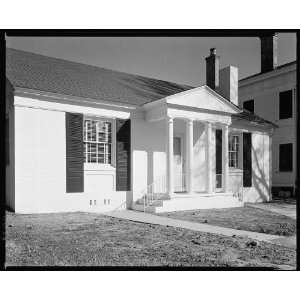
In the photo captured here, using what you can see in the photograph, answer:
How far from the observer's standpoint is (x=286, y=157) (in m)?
20.2

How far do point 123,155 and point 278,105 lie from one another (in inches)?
471

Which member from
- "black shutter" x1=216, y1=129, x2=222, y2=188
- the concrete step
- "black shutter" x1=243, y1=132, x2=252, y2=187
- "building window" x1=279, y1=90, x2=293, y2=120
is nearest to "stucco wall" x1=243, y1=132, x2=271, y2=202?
"black shutter" x1=243, y1=132, x2=252, y2=187

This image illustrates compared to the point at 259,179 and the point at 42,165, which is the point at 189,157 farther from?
the point at 259,179

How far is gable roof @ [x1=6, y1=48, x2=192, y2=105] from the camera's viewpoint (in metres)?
11.9

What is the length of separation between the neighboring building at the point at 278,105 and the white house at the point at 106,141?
172 inches

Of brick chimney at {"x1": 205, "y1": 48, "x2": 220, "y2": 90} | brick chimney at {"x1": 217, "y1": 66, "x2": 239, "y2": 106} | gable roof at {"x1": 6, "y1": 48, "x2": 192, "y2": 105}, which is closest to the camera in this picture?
gable roof at {"x1": 6, "y1": 48, "x2": 192, "y2": 105}

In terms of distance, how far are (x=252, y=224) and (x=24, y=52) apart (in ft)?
37.8

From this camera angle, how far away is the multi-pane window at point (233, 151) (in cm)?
1703

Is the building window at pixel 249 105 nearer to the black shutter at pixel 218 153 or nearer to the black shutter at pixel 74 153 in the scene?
the black shutter at pixel 218 153

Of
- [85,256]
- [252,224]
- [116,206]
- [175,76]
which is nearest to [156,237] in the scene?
[85,256]

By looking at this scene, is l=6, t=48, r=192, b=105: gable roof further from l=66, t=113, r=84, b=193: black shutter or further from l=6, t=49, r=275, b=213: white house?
l=66, t=113, r=84, b=193: black shutter

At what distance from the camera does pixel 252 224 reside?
9992 mm

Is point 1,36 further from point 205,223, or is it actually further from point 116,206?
point 116,206

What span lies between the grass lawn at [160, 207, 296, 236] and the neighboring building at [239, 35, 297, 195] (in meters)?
8.20
